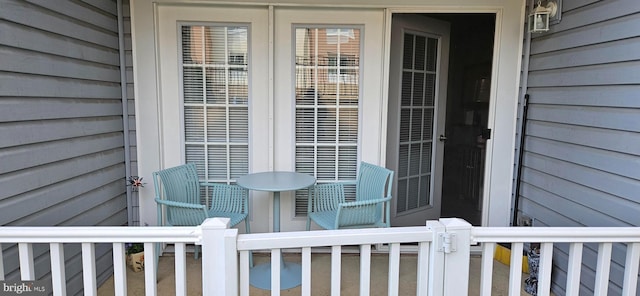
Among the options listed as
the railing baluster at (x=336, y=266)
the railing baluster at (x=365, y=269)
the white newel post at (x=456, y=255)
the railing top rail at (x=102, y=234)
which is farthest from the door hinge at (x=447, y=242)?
the railing top rail at (x=102, y=234)

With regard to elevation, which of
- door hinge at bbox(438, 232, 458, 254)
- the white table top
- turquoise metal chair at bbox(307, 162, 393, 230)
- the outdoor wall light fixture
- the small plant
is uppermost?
the outdoor wall light fixture

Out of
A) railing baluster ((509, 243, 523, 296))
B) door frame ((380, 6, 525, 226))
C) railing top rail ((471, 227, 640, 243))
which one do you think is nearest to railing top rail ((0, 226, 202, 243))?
railing top rail ((471, 227, 640, 243))

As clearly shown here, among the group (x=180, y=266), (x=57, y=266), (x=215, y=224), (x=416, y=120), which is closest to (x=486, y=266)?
(x=215, y=224)

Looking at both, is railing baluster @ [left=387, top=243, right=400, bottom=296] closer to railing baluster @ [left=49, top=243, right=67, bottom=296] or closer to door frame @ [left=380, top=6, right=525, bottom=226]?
railing baluster @ [left=49, top=243, right=67, bottom=296]

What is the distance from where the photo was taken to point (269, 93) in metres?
2.87

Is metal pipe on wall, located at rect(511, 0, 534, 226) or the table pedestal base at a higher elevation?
metal pipe on wall, located at rect(511, 0, 534, 226)

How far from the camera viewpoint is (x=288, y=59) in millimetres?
2863

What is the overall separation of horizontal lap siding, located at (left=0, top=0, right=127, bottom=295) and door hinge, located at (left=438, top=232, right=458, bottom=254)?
1890mm

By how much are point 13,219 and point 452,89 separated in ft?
14.2

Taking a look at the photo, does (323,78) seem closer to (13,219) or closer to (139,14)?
(139,14)

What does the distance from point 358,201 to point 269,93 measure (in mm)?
1069

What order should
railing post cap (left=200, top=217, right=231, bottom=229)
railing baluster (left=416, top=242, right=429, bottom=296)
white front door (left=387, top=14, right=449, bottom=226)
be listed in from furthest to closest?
white front door (left=387, top=14, right=449, bottom=226), railing baluster (left=416, top=242, right=429, bottom=296), railing post cap (left=200, top=217, right=231, bottom=229)

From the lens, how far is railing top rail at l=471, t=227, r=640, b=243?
131 cm

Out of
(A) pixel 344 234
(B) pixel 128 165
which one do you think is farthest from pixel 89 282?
(B) pixel 128 165
